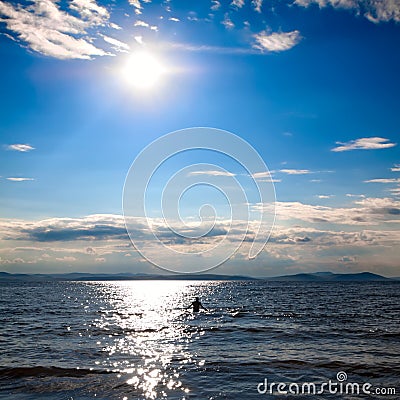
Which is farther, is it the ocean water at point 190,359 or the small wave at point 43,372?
the small wave at point 43,372

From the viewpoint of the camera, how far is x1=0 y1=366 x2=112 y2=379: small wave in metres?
21.2

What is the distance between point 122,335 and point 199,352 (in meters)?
10.3

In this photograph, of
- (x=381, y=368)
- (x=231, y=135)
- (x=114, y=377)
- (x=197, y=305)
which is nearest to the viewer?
(x=114, y=377)

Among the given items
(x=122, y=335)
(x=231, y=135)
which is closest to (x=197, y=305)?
(x=122, y=335)

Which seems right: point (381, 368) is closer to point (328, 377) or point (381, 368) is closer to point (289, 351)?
point (328, 377)

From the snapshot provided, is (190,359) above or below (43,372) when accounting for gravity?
below

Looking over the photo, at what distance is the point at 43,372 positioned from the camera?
2178cm

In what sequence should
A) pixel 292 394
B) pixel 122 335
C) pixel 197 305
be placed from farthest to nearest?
pixel 197 305
pixel 122 335
pixel 292 394

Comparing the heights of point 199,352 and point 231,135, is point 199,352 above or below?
below

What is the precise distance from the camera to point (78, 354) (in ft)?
86.7

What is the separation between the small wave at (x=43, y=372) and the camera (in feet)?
69.4

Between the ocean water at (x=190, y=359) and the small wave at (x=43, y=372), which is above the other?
the small wave at (x=43, y=372)

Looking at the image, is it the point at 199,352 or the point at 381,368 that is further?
the point at 199,352

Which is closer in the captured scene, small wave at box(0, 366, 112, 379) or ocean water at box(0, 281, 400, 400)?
ocean water at box(0, 281, 400, 400)
